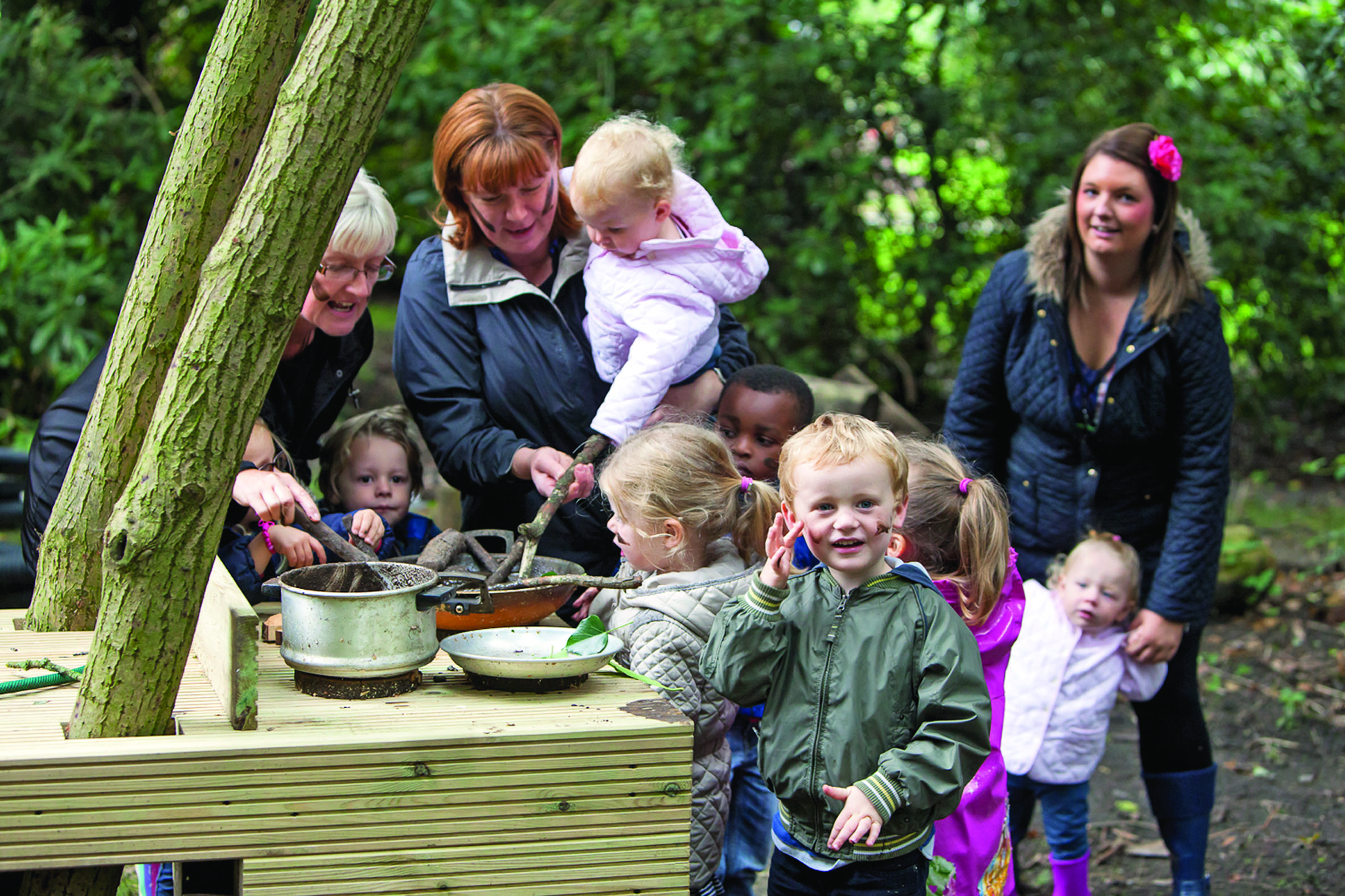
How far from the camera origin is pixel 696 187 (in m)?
3.03

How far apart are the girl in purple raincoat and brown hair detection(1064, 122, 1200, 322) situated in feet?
3.11

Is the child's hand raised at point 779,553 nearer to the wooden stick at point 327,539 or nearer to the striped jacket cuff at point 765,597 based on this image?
the striped jacket cuff at point 765,597

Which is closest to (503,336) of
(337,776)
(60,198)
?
(337,776)

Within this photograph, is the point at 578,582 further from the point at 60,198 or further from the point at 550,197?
the point at 60,198

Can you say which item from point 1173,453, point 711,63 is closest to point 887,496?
point 1173,453

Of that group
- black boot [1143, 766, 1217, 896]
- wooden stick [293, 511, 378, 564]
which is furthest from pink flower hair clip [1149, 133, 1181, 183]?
wooden stick [293, 511, 378, 564]

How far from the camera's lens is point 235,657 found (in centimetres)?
171

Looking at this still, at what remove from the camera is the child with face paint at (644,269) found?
109 inches

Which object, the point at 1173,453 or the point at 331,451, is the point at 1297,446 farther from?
the point at 331,451

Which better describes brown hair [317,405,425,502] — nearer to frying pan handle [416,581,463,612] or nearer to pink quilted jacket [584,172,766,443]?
pink quilted jacket [584,172,766,443]

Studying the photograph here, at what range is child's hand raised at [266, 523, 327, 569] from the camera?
2.46 m

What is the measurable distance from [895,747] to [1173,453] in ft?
5.27

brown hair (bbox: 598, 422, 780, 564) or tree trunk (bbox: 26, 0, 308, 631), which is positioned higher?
tree trunk (bbox: 26, 0, 308, 631)

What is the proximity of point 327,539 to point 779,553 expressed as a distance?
3.33ft
